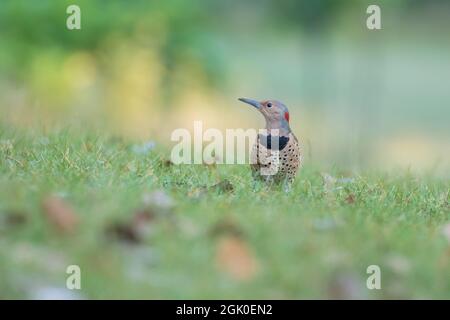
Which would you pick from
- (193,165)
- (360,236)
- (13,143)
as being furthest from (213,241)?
(13,143)

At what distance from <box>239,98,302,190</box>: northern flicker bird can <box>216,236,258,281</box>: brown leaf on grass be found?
1702mm

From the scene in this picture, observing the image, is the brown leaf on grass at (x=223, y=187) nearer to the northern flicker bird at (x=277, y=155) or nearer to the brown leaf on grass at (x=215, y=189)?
the brown leaf on grass at (x=215, y=189)

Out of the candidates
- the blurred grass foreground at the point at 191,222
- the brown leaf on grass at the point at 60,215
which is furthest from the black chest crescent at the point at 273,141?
the brown leaf on grass at the point at 60,215

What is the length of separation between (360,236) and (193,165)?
202 cm

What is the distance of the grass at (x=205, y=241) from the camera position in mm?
4156

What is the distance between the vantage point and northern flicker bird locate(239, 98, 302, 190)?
6266 mm

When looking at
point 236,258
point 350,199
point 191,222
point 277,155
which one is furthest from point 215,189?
point 236,258

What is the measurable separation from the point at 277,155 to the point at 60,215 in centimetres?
228

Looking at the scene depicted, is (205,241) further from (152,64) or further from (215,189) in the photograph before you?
(152,64)

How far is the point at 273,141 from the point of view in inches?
251

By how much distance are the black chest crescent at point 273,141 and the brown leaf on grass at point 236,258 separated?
1.91 meters

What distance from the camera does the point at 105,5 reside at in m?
14.3
